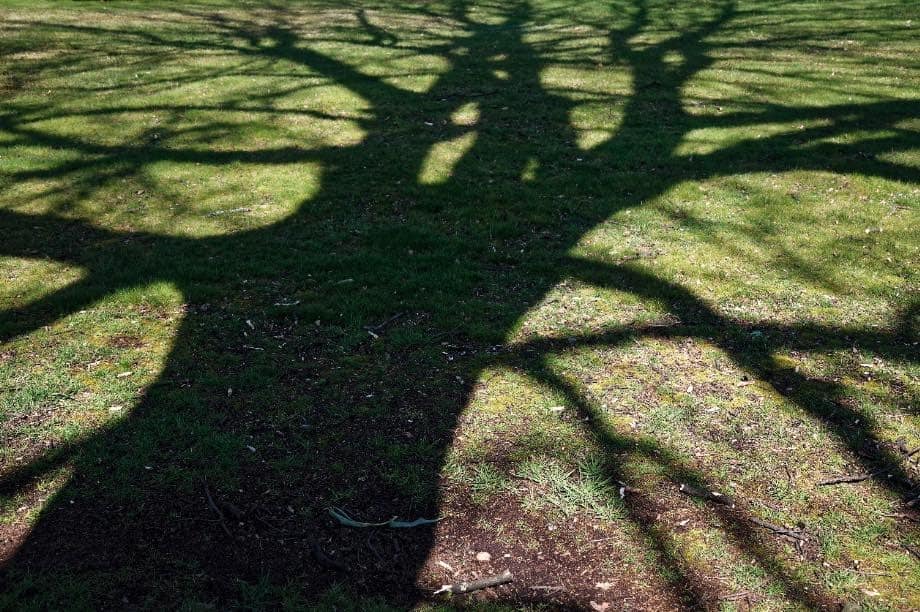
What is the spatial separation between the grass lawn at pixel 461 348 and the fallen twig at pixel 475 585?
5cm

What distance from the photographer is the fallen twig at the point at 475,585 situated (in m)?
3.19

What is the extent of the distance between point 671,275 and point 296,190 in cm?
400

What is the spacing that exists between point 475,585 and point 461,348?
6.66 feet

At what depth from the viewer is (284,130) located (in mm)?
9438

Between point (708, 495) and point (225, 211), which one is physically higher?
point (225, 211)

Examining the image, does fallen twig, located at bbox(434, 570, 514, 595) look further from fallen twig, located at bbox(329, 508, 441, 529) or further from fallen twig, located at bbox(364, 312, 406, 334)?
fallen twig, located at bbox(364, 312, 406, 334)

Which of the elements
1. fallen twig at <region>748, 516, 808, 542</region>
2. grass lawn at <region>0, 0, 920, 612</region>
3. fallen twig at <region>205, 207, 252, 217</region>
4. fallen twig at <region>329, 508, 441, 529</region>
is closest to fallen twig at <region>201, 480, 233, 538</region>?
grass lawn at <region>0, 0, 920, 612</region>

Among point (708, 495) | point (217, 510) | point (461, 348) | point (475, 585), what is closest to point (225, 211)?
point (461, 348)

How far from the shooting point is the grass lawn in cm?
336

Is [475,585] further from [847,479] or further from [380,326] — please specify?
[380,326]

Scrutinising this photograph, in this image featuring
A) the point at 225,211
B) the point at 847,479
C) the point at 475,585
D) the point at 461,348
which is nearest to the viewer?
the point at 475,585

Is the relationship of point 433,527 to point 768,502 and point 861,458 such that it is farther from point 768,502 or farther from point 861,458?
point 861,458

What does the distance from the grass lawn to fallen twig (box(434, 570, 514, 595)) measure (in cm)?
5

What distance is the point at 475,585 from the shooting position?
10.5 ft
